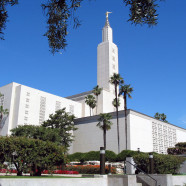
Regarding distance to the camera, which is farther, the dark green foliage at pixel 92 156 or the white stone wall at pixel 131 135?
the white stone wall at pixel 131 135

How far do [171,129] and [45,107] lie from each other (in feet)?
109

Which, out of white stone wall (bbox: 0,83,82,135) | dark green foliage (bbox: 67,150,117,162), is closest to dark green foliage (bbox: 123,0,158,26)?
dark green foliage (bbox: 67,150,117,162)

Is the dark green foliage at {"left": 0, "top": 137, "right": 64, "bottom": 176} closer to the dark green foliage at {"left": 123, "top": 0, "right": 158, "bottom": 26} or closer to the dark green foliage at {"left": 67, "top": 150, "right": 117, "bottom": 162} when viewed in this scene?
the dark green foliage at {"left": 123, "top": 0, "right": 158, "bottom": 26}

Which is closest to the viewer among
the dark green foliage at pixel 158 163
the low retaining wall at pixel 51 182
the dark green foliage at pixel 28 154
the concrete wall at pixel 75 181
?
the low retaining wall at pixel 51 182

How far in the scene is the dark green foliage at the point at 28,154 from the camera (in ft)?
51.4

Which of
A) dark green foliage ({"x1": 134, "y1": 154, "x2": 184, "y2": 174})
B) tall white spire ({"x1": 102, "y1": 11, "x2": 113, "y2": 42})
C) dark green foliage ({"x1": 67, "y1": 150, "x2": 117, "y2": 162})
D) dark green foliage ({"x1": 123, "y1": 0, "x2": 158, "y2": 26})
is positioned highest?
tall white spire ({"x1": 102, "y1": 11, "x2": 113, "y2": 42})

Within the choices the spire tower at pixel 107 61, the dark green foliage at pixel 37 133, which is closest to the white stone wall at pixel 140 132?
the dark green foliage at pixel 37 133

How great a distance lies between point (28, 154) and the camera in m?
16.0

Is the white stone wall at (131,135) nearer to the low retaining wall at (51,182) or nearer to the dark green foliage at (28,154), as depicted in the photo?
the dark green foliage at (28,154)

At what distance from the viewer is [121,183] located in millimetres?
13430

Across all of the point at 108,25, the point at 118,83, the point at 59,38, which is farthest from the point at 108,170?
the point at 108,25

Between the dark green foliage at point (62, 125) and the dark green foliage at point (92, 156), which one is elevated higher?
the dark green foliage at point (62, 125)

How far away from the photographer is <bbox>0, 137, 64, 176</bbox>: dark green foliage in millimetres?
15664

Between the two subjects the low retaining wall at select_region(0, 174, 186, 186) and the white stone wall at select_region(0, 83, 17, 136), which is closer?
the low retaining wall at select_region(0, 174, 186, 186)
